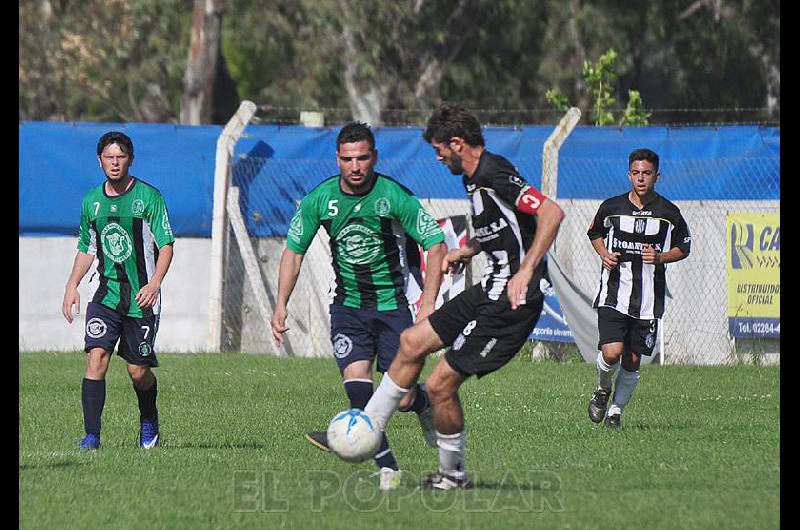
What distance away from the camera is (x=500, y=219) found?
815cm

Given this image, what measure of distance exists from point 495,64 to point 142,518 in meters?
37.1

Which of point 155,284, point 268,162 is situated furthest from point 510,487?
point 268,162

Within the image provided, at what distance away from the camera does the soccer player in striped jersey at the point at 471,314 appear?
8.07m

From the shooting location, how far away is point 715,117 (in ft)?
145

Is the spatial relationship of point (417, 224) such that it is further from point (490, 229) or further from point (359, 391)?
point (359, 391)

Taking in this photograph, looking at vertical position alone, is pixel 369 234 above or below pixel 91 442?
above

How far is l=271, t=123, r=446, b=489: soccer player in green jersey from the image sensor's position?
891cm

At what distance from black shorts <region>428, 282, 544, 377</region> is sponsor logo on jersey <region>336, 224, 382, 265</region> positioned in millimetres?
1057

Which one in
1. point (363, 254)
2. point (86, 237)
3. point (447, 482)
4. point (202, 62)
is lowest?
point (447, 482)

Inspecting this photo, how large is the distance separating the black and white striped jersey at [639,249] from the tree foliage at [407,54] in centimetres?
2416

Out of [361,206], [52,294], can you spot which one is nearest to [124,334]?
[361,206]

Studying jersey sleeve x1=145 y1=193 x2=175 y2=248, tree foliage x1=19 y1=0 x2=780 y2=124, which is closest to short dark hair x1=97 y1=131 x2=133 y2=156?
jersey sleeve x1=145 y1=193 x2=175 y2=248

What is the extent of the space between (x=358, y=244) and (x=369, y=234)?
10 cm

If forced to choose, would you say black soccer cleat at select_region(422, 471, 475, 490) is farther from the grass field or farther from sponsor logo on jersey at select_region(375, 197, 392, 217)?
sponsor logo on jersey at select_region(375, 197, 392, 217)
